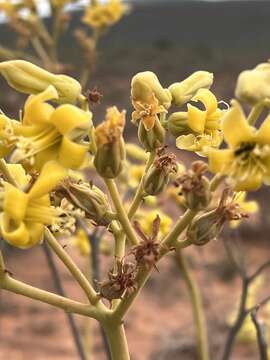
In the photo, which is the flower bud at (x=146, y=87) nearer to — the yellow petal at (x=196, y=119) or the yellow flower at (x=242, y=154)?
the yellow petal at (x=196, y=119)

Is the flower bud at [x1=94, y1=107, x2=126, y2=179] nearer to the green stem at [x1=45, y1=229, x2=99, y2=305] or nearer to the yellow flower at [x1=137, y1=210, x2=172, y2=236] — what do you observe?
the green stem at [x1=45, y1=229, x2=99, y2=305]

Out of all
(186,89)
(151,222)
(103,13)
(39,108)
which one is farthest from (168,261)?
(39,108)

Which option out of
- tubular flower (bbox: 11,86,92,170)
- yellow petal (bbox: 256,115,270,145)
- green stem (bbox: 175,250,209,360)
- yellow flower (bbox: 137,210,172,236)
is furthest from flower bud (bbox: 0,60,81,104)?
green stem (bbox: 175,250,209,360)

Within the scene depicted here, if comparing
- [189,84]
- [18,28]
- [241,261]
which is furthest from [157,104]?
A: [18,28]

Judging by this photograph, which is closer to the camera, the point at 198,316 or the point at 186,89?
the point at 186,89

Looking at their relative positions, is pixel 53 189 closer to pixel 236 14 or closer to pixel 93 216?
pixel 93 216

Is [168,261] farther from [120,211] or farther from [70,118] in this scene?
[70,118]
